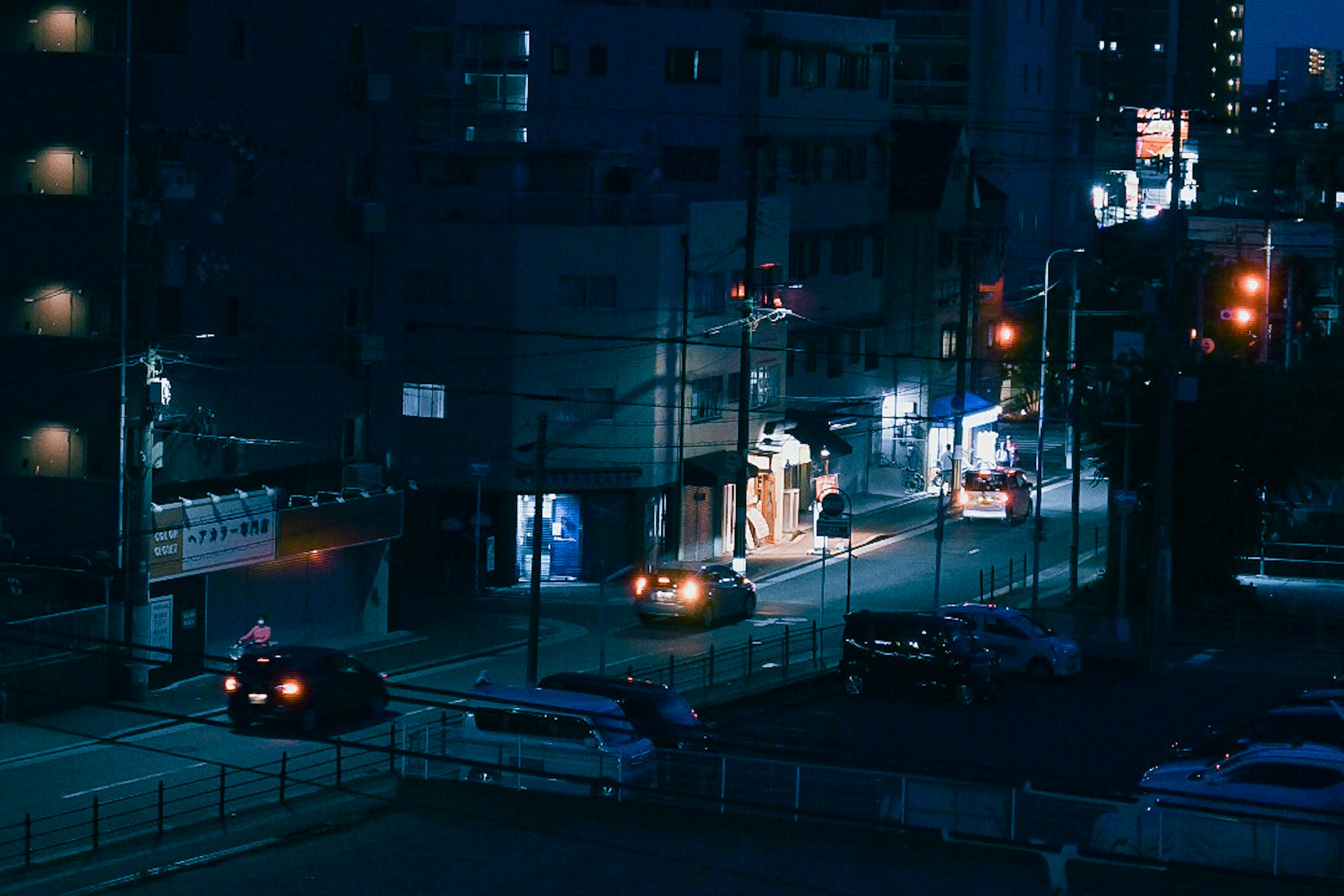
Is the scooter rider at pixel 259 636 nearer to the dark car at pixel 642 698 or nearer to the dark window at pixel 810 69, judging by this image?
the dark car at pixel 642 698

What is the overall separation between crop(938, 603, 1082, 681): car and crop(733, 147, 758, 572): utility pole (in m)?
8.98

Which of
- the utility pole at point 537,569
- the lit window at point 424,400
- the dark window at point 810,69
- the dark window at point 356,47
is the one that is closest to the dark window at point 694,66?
the dark window at point 810,69

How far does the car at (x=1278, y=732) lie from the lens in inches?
891

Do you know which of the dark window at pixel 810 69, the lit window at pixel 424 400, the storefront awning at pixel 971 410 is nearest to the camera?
the lit window at pixel 424 400

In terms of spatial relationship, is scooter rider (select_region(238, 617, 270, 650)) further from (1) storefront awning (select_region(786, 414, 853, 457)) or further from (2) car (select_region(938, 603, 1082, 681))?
(1) storefront awning (select_region(786, 414, 853, 457))

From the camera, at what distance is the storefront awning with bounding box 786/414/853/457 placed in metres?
45.5

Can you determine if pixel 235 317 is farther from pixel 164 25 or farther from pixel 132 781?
pixel 132 781

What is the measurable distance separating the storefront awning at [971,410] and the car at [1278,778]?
3145 centimetres

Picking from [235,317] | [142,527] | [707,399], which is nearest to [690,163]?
[707,399]

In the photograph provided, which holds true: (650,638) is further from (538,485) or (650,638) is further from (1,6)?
(1,6)

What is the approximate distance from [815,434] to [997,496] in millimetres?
4828

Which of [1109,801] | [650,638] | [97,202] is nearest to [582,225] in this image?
[650,638]

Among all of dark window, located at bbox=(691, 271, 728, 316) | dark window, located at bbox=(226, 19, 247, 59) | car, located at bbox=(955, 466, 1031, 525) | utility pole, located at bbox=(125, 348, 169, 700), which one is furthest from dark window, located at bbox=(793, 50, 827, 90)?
utility pole, located at bbox=(125, 348, 169, 700)

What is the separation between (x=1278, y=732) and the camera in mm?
23266
